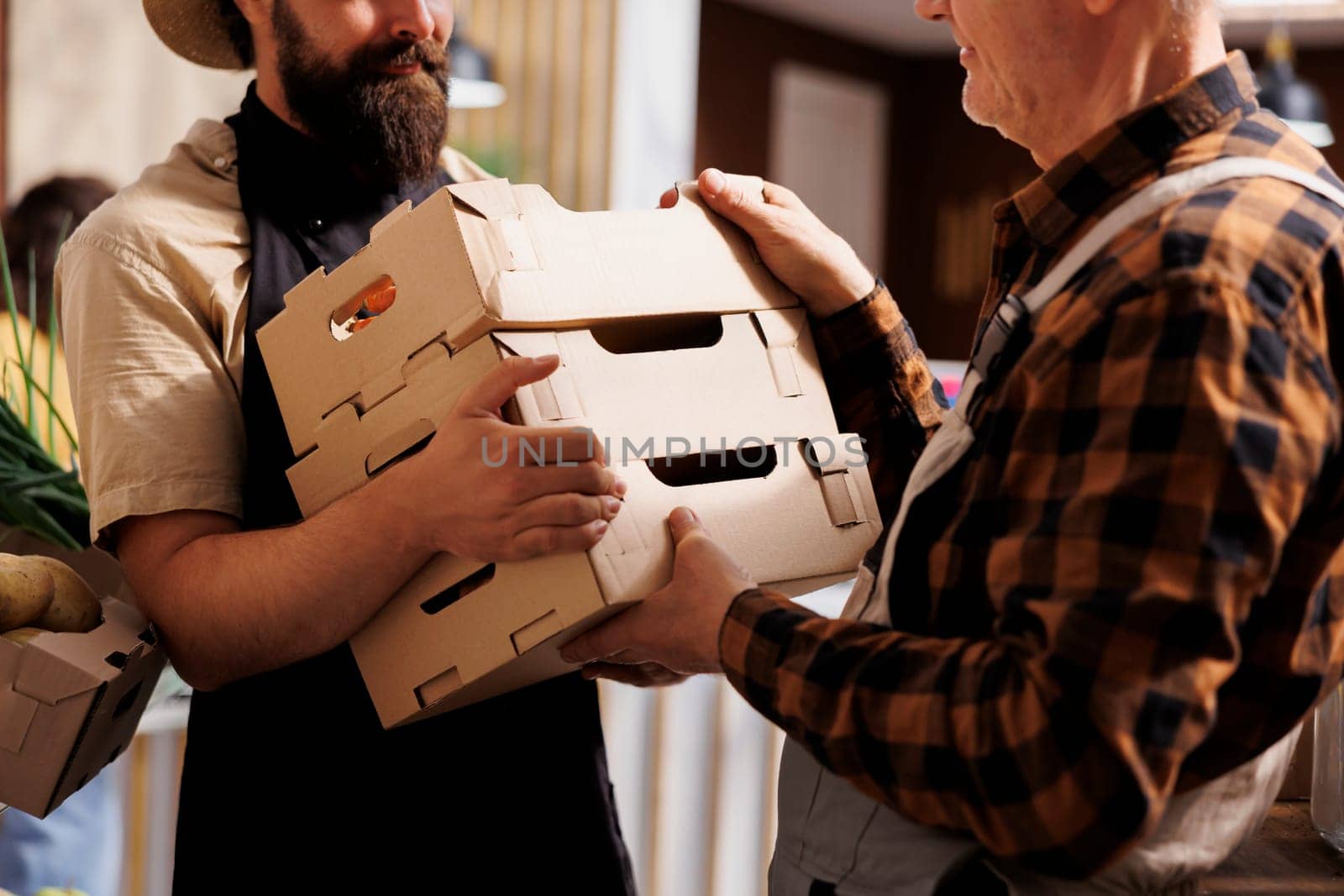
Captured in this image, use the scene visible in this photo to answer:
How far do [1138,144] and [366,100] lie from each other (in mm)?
762

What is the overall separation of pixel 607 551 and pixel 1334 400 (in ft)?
1.60

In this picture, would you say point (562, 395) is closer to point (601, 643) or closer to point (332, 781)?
point (601, 643)

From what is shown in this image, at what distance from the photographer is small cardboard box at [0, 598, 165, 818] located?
1.05 meters

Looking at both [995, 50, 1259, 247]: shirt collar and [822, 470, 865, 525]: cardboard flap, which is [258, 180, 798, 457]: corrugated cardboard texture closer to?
[822, 470, 865, 525]: cardboard flap

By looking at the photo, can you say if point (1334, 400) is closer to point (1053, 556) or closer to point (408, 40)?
point (1053, 556)

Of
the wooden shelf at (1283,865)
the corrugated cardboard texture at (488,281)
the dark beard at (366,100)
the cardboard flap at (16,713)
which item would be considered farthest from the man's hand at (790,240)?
the cardboard flap at (16,713)

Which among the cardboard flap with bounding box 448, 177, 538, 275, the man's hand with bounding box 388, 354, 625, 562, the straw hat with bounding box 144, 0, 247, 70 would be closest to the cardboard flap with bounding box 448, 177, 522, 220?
the cardboard flap with bounding box 448, 177, 538, 275

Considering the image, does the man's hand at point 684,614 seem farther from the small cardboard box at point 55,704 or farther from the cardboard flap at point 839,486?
the small cardboard box at point 55,704

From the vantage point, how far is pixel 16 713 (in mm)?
1052

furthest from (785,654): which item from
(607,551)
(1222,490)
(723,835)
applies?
(723,835)

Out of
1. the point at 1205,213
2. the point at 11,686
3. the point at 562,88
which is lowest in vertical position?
the point at 562,88

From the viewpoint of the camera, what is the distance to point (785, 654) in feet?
2.78

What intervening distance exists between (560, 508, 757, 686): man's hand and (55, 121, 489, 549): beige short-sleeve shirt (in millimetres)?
386

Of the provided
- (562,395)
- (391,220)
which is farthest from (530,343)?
(391,220)
